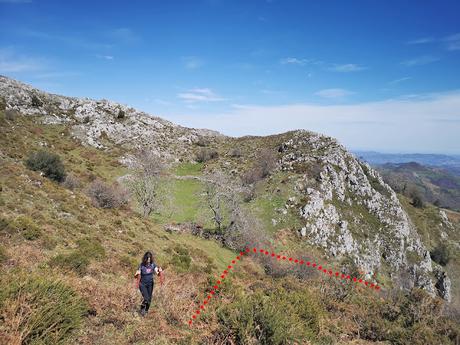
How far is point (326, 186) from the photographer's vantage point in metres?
47.3

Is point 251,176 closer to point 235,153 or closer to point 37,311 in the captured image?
point 235,153

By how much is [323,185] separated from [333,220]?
20.5 ft

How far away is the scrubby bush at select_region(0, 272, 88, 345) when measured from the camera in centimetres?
691

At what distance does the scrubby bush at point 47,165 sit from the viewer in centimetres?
3177

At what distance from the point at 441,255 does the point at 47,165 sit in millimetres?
71504

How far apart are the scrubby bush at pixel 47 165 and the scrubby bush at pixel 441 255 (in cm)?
6862

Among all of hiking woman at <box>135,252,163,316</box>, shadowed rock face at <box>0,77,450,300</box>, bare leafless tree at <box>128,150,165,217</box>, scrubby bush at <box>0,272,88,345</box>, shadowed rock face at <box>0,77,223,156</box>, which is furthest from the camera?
shadowed rock face at <box>0,77,223,156</box>

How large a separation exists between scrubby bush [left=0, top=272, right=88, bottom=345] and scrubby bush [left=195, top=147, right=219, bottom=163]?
57156 mm

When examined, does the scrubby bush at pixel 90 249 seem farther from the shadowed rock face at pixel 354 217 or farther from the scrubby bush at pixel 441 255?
the scrubby bush at pixel 441 255

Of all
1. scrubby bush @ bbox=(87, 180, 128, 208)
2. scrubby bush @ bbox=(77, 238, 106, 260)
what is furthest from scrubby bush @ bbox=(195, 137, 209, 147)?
scrubby bush @ bbox=(77, 238, 106, 260)

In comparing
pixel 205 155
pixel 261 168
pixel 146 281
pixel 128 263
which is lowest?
pixel 128 263

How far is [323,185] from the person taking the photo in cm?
4688

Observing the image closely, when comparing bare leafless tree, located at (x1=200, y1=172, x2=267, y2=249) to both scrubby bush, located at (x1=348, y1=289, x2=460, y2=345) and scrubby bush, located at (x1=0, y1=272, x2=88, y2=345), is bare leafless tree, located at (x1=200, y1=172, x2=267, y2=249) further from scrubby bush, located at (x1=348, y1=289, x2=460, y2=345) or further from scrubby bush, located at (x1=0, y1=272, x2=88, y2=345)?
scrubby bush, located at (x1=0, y1=272, x2=88, y2=345)

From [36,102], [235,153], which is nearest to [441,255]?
[235,153]
